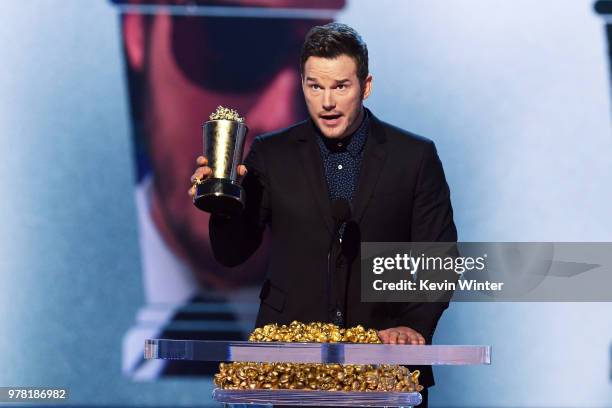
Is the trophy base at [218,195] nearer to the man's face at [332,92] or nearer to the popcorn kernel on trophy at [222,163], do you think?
the popcorn kernel on trophy at [222,163]

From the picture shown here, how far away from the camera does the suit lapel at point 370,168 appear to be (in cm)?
273

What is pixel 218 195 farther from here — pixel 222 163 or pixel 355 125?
pixel 355 125

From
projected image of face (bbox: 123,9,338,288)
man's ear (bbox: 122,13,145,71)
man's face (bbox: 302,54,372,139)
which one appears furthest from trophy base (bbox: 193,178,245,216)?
man's ear (bbox: 122,13,145,71)

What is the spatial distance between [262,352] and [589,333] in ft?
9.16

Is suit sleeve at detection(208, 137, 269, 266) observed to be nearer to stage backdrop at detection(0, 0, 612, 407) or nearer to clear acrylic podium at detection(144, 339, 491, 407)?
clear acrylic podium at detection(144, 339, 491, 407)

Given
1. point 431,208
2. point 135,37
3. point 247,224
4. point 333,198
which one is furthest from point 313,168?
point 135,37

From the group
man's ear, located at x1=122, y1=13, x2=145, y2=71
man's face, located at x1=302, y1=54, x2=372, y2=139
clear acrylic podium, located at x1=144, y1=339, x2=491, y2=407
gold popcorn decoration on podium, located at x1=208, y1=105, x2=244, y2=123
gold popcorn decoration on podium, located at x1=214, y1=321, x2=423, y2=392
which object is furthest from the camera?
man's ear, located at x1=122, y1=13, x2=145, y2=71

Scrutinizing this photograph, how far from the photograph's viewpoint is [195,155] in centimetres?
450

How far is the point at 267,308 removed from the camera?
2.77 m

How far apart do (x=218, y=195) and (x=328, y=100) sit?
42 centimetres

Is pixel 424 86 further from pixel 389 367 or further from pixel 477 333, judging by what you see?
pixel 389 367

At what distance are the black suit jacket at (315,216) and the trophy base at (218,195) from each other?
0.61 ft

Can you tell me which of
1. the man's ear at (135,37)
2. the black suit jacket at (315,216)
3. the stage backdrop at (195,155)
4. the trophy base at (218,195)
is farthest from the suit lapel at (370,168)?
the man's ear at (135,37)

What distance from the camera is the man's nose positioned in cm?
259
